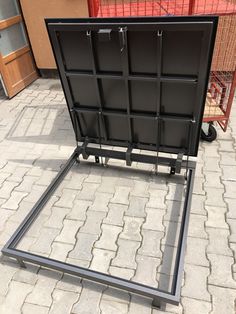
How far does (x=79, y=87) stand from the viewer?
2.94 meters

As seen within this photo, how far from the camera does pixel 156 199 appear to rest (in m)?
3.19

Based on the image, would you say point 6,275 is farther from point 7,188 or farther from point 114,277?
point 7,188

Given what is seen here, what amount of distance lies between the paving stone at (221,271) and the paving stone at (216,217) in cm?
36

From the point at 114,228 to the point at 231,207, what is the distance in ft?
4.35

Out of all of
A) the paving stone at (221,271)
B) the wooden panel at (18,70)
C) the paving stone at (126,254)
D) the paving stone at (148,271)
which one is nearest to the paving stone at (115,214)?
the paving stone at (126,254)

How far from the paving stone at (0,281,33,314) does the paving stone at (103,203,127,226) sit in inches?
39.4

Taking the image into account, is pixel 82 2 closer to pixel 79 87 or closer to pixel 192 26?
pixel 79 87

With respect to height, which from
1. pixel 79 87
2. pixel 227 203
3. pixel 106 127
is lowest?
pixel 227 203

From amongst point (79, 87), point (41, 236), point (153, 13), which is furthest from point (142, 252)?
point (153, 13)

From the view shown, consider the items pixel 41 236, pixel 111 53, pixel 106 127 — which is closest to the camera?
pixel 111 53

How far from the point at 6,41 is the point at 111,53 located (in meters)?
3.82

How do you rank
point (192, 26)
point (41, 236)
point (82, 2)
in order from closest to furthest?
point (192, 26), point (41, 236), point (82, 2)

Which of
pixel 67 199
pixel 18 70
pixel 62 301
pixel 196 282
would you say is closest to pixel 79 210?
pixel 67 199

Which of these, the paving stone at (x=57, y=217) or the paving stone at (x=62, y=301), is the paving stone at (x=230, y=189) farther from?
the paving stone at (x=62, y=301)
